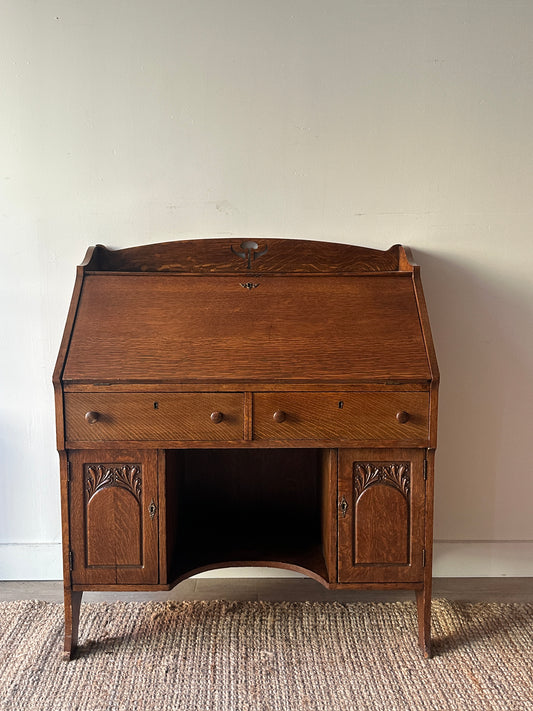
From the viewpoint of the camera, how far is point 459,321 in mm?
2551

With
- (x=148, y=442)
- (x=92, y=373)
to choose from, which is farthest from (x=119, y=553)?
(x=92, y=373)

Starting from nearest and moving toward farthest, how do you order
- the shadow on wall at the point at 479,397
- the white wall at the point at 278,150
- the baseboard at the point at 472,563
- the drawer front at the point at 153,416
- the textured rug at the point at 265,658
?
the textured rug at the point at 265,658
the drawer front at the point at 153,416
the white wall at the point at 278,150
the shadow on wall at the point at 479,397
the baseboard at the point at 472,563

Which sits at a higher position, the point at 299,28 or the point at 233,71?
the point at 299,28

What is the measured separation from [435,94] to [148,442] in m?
1.62

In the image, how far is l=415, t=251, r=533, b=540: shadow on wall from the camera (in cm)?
254

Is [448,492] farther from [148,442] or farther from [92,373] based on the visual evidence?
[92,373]

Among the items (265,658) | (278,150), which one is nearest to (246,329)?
(278,150)

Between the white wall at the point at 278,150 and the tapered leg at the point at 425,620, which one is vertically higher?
the white wall at the point at 278,150

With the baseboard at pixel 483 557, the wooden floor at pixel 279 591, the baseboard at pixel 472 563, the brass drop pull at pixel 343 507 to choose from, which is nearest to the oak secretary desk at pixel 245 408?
the brass drop pull at pixel 343 507

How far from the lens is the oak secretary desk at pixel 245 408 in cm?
202

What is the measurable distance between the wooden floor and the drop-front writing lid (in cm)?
96

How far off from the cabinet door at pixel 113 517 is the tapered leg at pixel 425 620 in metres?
0.86

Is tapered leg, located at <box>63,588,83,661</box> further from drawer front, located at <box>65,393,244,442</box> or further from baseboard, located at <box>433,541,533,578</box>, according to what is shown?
baseboard, located at <box>433,541,533,578</box>

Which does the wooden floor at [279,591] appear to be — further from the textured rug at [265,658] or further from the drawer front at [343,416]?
the drawer front at [343,416]
